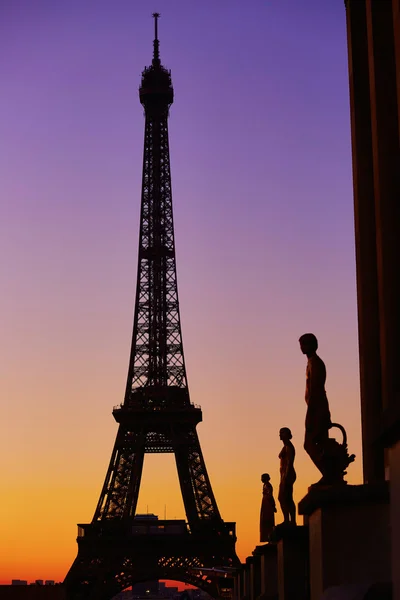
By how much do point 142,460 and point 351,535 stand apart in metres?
79.9

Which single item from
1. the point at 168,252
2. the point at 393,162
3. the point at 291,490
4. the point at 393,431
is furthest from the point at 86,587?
the point at 393,431

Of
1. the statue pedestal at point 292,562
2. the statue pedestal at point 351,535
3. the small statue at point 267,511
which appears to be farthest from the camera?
the small statue at point 267,511

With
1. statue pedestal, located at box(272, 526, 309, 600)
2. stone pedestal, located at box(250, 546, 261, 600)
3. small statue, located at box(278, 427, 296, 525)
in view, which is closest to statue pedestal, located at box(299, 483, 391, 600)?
statue pedestal, located at box(272, 526, 309, 600)

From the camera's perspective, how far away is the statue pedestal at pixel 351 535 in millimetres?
13680

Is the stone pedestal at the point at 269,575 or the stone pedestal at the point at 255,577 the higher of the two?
the stone pedestal at the point at 255,577

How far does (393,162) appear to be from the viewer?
1736cm

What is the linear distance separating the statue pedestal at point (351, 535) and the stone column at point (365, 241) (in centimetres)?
316

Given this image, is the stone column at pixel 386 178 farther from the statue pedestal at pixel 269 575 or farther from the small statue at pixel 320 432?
the statue pedestal at pixel 269 575

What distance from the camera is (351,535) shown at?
559 inches

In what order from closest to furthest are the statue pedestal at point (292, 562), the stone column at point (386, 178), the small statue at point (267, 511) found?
the stone column at point (386, 178) → the statue pedestal at point (292, 562) → the small statue at point (267, 511)

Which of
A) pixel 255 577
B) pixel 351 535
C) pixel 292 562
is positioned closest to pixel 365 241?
pixel 292 562

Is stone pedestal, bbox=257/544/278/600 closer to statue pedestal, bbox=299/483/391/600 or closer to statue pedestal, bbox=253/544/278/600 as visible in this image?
statue pedestal, bbox=253/544/278/600

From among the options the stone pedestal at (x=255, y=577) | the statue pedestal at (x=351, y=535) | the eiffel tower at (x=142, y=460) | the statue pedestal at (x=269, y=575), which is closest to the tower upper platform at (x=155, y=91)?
the eiffel tower at (x=142, y=460)

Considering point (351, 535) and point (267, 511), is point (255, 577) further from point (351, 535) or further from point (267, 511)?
point (351, 535)
